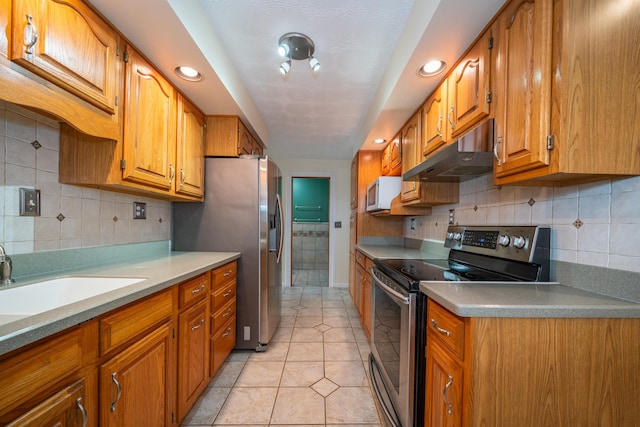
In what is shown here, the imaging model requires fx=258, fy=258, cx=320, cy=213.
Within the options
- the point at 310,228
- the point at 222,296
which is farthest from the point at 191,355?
the point at 310,228

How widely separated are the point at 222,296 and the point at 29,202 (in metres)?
1.15

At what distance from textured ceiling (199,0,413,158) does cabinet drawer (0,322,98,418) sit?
5.27 feet

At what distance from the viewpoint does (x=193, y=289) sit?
1485 millimetres

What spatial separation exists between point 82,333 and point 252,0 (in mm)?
1617

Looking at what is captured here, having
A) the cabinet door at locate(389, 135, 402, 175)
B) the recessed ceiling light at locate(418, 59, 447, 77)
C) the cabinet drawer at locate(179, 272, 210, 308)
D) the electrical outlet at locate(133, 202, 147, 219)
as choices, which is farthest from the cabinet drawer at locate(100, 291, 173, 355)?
the cabinet door at locate(389, 135, 402, 175)

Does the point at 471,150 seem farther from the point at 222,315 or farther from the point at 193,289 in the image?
the point at 222,315

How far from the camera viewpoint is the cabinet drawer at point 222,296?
1772 mm

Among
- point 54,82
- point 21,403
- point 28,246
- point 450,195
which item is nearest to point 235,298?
point 28,246

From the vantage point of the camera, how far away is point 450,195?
2.01 m

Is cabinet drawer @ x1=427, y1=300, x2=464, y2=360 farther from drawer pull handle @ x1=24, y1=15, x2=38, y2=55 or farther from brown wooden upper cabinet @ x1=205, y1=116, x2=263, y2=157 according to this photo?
brown wooden upper cabinet @ x1=205, y1=116, x2=263, y2=157

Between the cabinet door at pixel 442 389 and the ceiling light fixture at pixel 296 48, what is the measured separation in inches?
69.6

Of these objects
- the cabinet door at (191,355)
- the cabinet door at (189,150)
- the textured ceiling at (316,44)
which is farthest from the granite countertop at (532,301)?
the cabinet door at (189,150)

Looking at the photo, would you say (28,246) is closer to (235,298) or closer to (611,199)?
(235,298)

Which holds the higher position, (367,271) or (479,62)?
(479,62)
